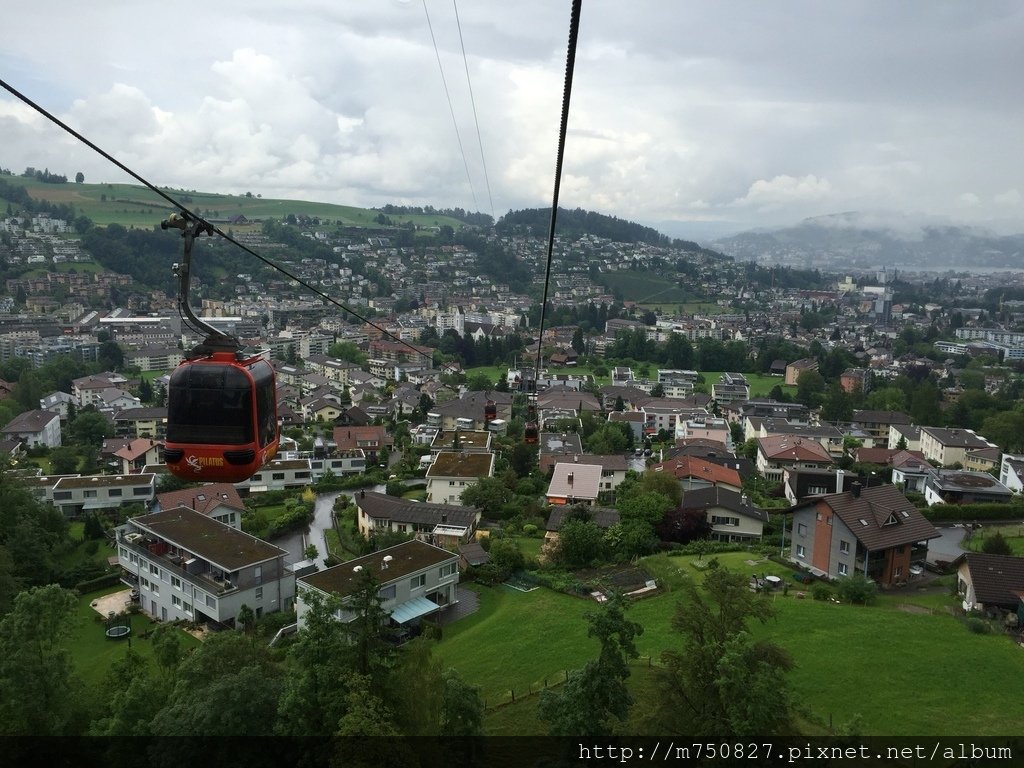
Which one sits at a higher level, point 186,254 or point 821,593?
point 186,254

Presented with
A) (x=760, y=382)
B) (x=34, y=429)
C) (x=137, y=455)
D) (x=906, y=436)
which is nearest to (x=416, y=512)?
(x=137, y=455)

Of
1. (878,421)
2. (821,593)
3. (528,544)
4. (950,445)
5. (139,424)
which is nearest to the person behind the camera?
(821,593)

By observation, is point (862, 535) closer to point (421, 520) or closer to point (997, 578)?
point (997, 578)

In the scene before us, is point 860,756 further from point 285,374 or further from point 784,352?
point 784,352

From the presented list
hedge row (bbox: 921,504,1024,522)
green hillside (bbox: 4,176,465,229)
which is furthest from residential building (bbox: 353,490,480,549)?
green hillside (bbox: 4,176,465,229)

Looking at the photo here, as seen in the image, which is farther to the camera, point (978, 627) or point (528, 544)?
point (528, 544)

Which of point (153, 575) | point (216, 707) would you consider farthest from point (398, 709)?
point (153, 575)
